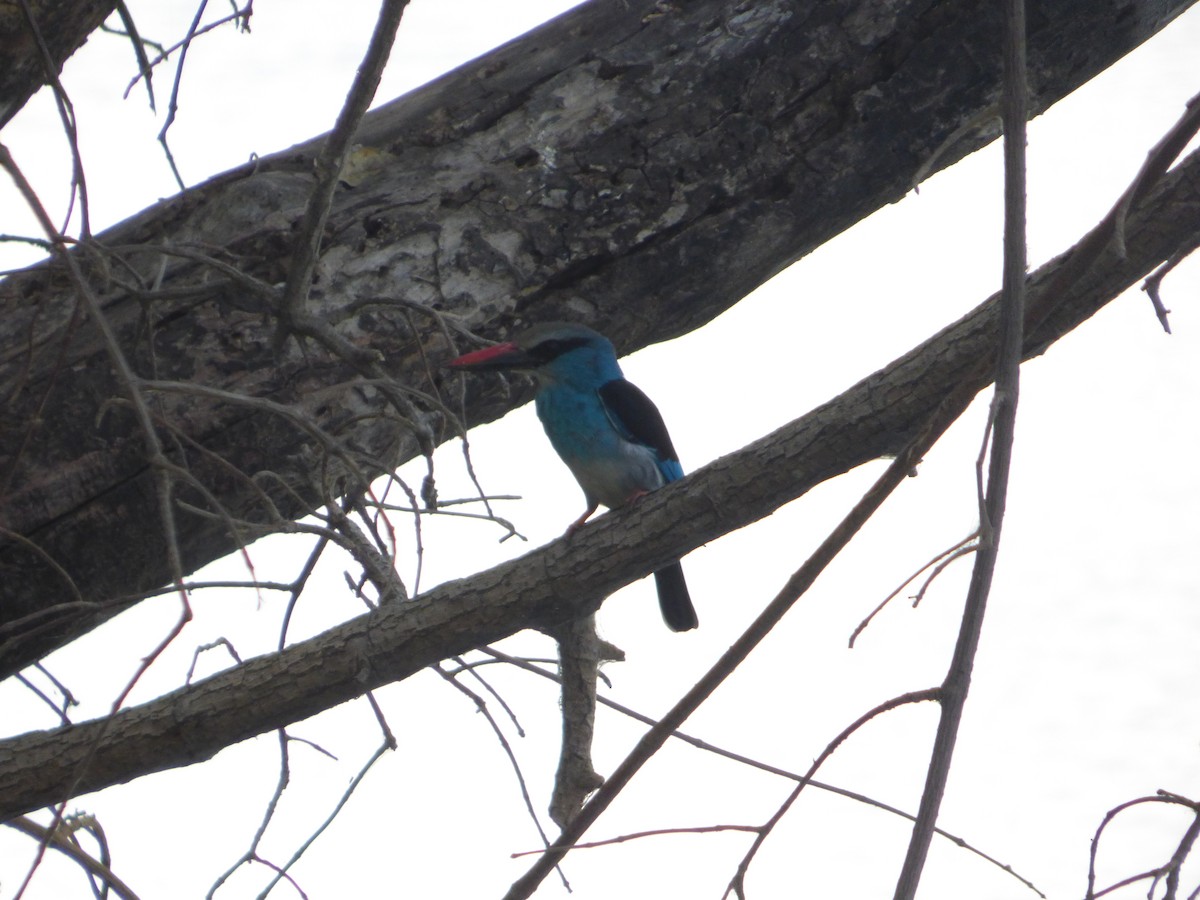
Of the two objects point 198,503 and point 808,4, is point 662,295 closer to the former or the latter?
point 808,4

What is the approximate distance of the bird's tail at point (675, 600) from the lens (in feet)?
12.3

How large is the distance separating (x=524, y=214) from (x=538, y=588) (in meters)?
1.01

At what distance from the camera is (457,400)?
283 centimetres

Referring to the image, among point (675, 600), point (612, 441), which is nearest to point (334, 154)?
point (612, 441)

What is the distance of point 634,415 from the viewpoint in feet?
12.1

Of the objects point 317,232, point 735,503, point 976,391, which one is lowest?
point 976,391

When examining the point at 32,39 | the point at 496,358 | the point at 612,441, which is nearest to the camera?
the point at 32,39

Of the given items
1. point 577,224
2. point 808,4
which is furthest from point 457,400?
point 808,4

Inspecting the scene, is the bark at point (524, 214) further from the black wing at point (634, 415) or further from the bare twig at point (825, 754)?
the bare twig at point (825, 754)

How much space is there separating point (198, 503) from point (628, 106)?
126cm

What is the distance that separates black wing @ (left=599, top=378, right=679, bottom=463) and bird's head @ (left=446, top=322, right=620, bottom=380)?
24 cm

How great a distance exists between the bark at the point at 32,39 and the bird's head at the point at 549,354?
2.98ft

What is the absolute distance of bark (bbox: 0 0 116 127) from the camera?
231 centimetres

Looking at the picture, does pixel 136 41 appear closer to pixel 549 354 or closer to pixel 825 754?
pixel 549 354
